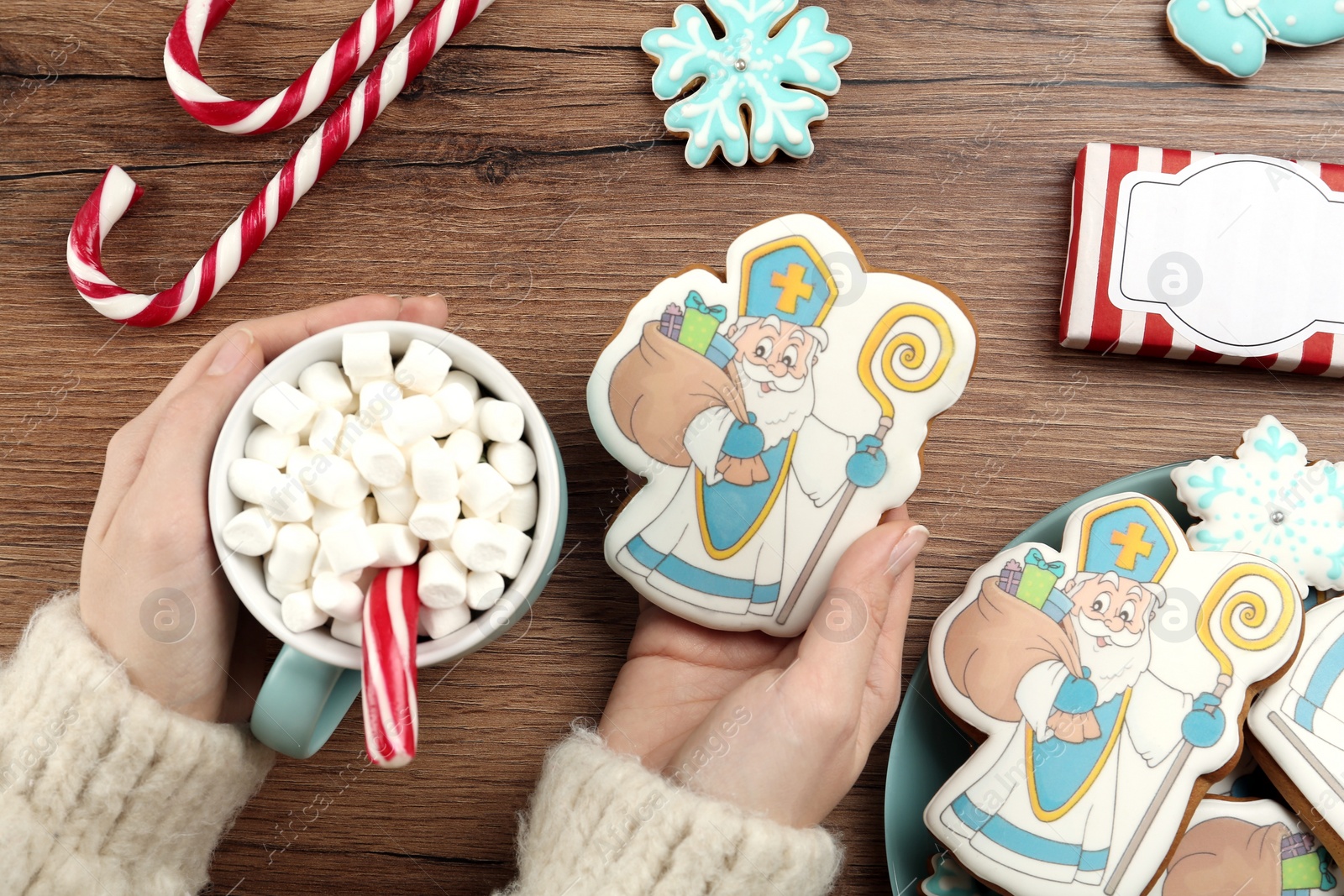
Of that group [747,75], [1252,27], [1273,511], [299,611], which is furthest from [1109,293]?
[299,611]

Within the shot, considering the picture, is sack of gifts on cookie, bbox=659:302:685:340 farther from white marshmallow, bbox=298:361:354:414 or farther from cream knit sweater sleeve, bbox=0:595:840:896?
cream knit sweater sleeve, bbox=0:595:840:896

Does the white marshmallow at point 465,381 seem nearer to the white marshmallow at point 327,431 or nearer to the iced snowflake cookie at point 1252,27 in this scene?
the white marshmallow at point 327,431

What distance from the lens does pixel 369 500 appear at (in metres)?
0.82

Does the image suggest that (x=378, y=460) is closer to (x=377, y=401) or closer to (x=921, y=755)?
(x=377, y=401)

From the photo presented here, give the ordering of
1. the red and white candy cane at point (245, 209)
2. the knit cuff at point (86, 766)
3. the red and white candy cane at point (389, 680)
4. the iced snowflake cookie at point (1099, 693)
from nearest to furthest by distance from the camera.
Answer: the red and white candy cane at point (389, 680) → the knit cuff at point (86, 766) → the iced snowflake cookie at point (1099, 693) → the red and white candy cane at point (245, 209)

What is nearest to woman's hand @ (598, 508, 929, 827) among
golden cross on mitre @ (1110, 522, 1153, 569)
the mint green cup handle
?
golden cross on mitre @ (1110, 522, 1153, 569)

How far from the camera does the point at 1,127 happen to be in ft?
3.87

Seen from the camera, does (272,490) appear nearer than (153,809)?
Yes

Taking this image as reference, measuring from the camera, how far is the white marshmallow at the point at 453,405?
80 cm

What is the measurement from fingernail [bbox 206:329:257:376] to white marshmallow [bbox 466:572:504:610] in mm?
350

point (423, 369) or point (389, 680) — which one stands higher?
point (423, 369)

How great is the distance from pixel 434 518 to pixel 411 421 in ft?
0.28

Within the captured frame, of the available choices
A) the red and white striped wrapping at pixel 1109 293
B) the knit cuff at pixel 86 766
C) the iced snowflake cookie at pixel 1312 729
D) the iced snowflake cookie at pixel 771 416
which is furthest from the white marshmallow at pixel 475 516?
the iced snowflake cookie at pixel 1312 729

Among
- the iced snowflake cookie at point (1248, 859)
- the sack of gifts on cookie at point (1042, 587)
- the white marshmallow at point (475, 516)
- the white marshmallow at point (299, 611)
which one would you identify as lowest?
the iced snowflake cookie at point (1248, 859)
